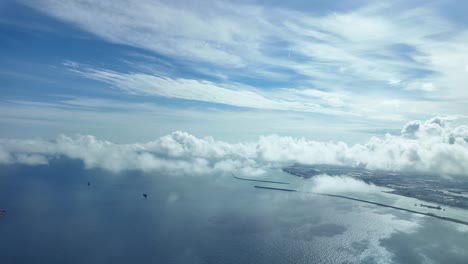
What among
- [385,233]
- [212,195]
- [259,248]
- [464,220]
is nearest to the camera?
[259,248]

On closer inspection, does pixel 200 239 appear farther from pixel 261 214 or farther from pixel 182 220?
pixel 261 214

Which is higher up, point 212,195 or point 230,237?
point 230,237

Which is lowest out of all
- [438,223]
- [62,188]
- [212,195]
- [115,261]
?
[62,188]

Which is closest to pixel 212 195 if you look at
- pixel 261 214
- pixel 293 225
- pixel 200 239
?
pixel 261 214

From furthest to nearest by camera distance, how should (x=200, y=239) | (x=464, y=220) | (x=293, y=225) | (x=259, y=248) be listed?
(x=464, y=220) < (x=293, y=225) < (x=200, y=239) < (x=259, y=248)

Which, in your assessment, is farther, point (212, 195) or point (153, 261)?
point (212, 195)

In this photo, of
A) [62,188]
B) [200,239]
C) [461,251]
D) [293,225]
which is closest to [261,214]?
[293,225]

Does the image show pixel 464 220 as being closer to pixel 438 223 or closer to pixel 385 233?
pixel 438 223
